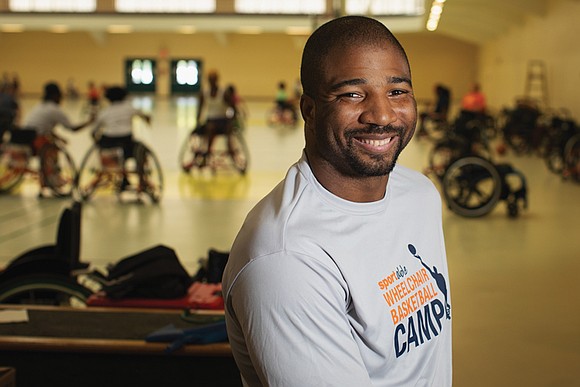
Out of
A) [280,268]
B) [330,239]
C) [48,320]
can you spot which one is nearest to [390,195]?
[330,239]

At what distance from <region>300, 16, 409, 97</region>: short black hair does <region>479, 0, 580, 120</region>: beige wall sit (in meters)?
19.8

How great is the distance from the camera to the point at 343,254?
5.49ft

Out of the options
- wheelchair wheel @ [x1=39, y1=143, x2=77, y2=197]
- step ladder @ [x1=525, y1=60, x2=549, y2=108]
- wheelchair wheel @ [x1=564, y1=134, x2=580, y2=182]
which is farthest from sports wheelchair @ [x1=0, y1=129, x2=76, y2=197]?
step ladder @ [x1=525, y1=60, x2=549, y2=108]

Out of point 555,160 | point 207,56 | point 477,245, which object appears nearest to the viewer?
point 477,245

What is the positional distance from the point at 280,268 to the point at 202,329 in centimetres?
226

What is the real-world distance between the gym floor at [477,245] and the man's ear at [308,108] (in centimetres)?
357

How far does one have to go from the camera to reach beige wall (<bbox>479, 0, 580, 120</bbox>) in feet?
70.3

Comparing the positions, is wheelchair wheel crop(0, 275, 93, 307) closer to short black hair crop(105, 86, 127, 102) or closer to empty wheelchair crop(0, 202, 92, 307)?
empty wheelchair crop(0, 202, 92, 307)

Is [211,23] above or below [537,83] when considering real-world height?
above

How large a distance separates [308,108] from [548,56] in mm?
24261

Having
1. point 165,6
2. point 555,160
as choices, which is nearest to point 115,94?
point 555,160

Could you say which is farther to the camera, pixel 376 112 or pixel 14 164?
pixel 14 164

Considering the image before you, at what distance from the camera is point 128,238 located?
9273mm

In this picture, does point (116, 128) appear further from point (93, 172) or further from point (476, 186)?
point (476, 186)
